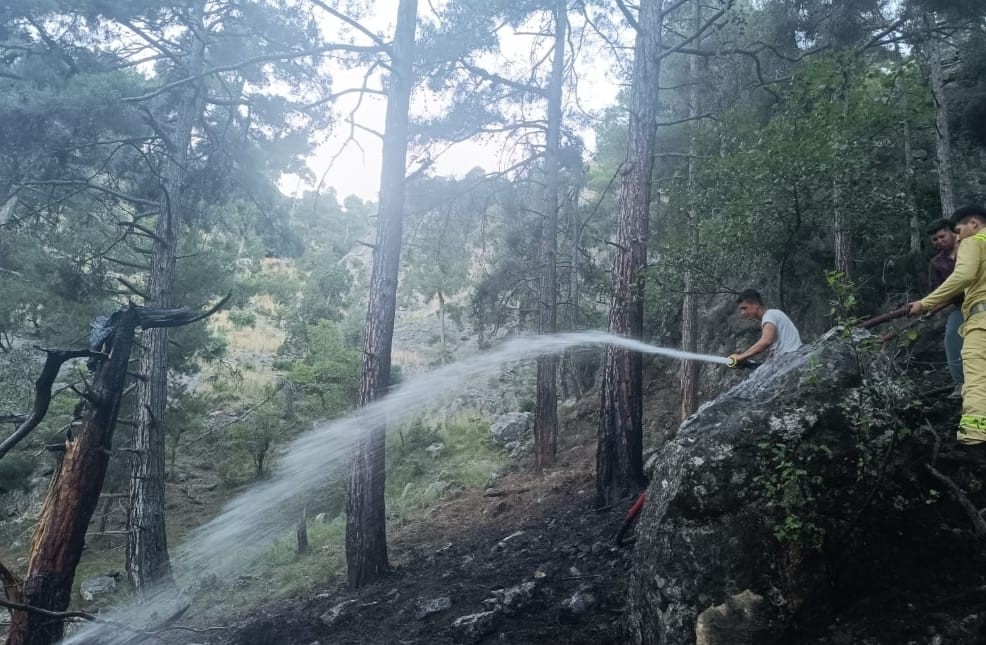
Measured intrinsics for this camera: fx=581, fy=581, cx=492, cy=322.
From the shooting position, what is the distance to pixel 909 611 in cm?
322

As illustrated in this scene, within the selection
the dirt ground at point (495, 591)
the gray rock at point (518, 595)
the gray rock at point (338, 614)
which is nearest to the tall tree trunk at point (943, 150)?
the dirt ground at point (495, 591)

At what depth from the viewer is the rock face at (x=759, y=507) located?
339 centimetres

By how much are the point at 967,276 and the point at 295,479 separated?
1396cm

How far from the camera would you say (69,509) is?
4934 mm

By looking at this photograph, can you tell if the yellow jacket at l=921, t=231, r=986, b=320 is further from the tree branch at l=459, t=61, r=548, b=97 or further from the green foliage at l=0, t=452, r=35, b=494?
the green foliage at l=0, t=452, r=35, b=494

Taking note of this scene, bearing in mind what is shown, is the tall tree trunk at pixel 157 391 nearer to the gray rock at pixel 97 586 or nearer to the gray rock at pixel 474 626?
the gray rock at pixel 97 586

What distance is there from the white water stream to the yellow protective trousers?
2215 millimetres

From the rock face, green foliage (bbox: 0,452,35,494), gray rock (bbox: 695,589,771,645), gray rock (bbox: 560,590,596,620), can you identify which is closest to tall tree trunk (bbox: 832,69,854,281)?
the rock face

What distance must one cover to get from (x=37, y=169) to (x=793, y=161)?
11466 mm

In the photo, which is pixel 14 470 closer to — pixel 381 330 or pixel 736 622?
pixel 381 330

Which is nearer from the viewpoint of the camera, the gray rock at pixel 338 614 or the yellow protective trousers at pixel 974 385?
the yellow protective trousers at pixel 974 385

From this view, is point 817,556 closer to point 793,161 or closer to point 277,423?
point 793,161

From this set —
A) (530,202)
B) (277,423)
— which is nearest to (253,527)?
(277,423)

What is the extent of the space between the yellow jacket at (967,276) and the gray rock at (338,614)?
6.52m
